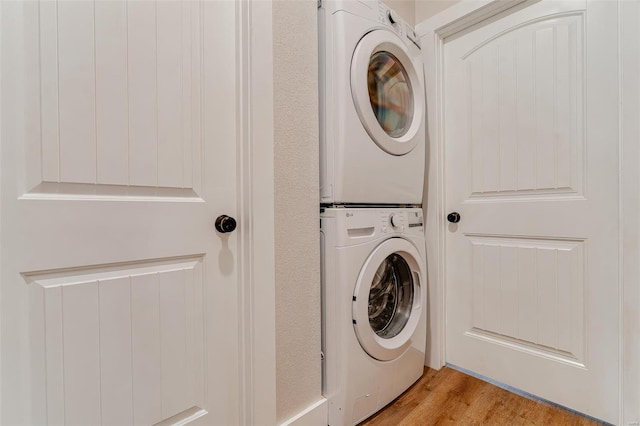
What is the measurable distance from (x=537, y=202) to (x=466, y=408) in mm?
973

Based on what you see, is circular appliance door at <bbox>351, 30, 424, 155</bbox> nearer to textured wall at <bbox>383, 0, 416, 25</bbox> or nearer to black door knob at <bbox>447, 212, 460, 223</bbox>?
textured wall at <bbox>383, 0, 416, 25</bbox>

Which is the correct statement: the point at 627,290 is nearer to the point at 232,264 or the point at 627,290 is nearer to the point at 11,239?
the point at 232,264

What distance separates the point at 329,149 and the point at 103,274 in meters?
0.81

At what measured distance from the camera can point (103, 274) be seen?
0.73 m

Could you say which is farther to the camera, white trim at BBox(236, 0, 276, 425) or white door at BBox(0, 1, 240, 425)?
white trim at BBox(236, 0, 276, 425)

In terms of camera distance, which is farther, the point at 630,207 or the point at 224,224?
the point at 630,207

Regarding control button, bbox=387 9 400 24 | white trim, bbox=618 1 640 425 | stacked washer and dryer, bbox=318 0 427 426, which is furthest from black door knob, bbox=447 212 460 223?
control button, bbox=387 9 400 24

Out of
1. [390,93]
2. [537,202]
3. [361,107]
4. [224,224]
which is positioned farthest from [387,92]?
[224,224]

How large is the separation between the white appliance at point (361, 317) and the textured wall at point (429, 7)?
1147 mm

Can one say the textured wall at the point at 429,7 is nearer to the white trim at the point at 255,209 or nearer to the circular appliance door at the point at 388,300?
the white trim at the point at 255,209

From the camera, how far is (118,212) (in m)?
0.74

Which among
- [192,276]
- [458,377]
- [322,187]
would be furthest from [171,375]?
[458,377]

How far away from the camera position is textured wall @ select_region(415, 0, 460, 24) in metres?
1.52

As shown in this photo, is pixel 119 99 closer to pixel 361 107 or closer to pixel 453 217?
pixel 361 107
